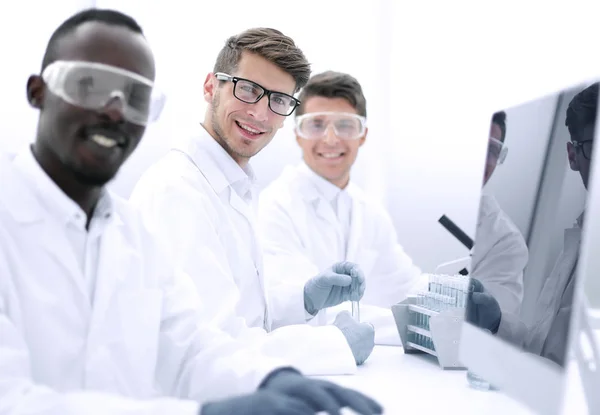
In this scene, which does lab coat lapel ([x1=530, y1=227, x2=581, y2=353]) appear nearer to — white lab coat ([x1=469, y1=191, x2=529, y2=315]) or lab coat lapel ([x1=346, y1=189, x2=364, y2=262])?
white lab coat ([x1=469, y1=191, x2=529, y2=315])

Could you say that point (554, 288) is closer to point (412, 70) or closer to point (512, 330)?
point (512, 330)

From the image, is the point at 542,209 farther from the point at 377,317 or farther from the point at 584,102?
the point at 377,317

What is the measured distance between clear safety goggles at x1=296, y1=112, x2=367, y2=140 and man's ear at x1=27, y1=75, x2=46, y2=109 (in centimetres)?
184

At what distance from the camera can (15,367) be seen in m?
1.04

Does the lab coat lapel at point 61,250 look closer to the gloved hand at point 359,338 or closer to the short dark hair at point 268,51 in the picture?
the gloved hand at point 359,338

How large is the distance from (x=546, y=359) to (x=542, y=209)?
27 cm

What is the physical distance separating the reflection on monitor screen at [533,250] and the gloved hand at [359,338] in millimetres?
509

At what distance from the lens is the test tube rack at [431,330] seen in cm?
172

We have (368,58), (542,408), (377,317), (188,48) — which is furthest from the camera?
(368,58)

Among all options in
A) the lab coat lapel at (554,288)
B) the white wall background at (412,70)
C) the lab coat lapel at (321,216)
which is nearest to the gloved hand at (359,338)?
the lab coat lapel at (554,288)

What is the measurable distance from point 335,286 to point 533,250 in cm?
110

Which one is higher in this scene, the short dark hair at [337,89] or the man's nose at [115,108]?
the short dark hair at [337,89]

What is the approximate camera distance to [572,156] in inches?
43.9

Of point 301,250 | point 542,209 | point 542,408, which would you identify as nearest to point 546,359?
point 542,408
